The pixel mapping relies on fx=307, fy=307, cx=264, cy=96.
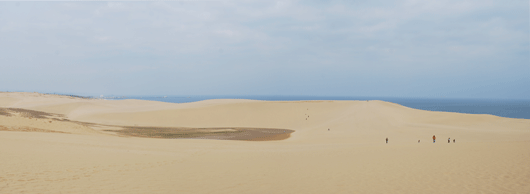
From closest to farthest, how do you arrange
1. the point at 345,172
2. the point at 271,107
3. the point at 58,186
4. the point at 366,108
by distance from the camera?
the point at 58,186
the point at 345,172
the point at 366,108
the point at 271,107

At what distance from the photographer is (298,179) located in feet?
28.7

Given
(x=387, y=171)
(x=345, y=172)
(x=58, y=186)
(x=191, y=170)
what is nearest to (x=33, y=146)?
(x=58, y=186)

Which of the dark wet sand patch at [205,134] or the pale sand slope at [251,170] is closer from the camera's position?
the pale sand slope at [251,170]

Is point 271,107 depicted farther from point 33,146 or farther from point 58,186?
point 58,186

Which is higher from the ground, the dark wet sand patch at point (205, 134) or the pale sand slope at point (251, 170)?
the pale sand slope at point (251, 170)

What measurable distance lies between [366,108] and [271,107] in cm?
1503

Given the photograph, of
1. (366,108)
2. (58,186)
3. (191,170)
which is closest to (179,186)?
(191,170)

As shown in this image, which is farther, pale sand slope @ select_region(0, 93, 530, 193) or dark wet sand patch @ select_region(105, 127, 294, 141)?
dark wet sand patch @ select_region(105, 127, 294, 141)

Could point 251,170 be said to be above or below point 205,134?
above

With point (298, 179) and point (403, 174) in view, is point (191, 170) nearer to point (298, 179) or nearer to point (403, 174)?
point (298, 179)

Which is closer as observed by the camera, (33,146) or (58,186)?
(58,186)

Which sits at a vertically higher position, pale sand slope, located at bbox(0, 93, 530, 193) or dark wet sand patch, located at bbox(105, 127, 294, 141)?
pale sand slope, located at bbox(0, 93, 530, 193)

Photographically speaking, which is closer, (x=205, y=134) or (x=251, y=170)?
(x=251, y=170)

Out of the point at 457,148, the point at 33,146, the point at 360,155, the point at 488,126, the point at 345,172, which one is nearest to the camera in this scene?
the point at 345,172
